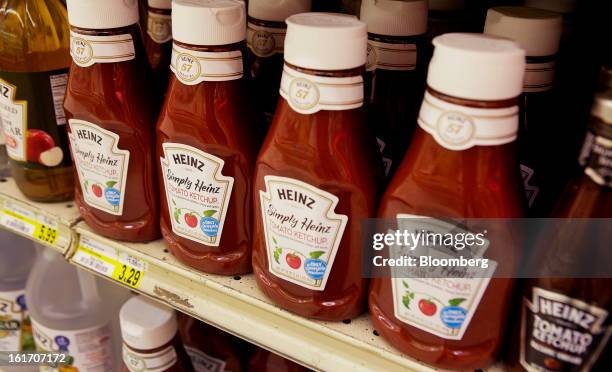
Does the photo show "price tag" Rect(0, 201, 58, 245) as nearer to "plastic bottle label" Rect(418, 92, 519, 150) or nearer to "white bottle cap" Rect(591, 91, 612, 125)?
"plastic bottle label" Rect(418, 92, 519, 150)

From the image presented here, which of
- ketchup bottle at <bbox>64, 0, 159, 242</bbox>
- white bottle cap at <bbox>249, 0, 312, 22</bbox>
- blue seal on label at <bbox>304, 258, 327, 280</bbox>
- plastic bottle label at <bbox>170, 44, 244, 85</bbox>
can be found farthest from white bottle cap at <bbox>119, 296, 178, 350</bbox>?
white bottle cap at <bbox>249, 0, 312, 22</bbox>

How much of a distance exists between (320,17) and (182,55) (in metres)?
0.22

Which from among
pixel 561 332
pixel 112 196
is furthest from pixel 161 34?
pixel 561 332

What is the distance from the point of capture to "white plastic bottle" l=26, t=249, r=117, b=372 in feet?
4.17

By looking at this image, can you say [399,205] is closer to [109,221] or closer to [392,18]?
[392,18]

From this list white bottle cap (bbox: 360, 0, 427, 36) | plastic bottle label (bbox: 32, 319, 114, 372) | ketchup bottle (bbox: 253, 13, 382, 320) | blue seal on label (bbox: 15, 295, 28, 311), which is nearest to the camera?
ketchup bottle (bbox: 253, 13, 382, 320)

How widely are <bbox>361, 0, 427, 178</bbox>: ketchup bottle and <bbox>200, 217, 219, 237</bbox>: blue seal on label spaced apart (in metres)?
0.28

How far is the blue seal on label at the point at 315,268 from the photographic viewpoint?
84 cm

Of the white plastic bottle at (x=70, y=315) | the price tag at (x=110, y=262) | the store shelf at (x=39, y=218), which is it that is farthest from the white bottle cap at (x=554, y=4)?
the white plastic bottle at (x=70, y=315)

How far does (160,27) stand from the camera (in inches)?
46.3

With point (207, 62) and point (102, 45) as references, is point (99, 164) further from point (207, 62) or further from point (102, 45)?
point (207, 62)

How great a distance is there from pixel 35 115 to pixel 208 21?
481mm

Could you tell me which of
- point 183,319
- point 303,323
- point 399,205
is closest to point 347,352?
point 303,323

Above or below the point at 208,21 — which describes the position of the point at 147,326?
below
